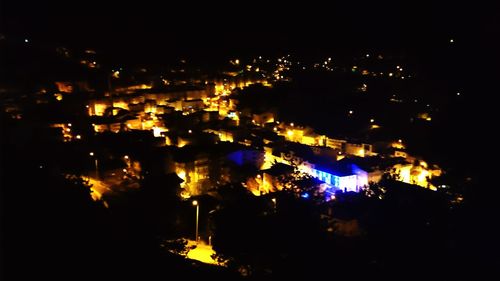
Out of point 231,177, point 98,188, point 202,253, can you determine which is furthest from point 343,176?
point 98,188

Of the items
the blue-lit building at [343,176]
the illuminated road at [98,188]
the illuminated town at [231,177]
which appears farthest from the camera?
the blue-lit building at [343,176]

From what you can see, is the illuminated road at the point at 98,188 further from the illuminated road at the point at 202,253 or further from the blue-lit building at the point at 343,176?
the blue-lit building at the point at 343,176

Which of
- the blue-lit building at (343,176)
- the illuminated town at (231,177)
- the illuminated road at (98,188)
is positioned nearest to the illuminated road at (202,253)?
the illuminated town at (231,177)

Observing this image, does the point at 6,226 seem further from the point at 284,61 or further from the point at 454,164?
the point at 284,61

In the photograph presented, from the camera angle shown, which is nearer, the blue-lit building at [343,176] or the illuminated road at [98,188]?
the illuminated road at [98,188]

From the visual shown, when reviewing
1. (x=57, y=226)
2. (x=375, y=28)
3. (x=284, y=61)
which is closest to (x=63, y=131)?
(x=57, y=226)

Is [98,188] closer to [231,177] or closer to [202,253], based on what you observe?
[231,177]

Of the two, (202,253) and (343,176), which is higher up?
(343,176)

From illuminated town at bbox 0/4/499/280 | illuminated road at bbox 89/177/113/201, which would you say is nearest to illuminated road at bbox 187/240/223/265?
illuminated town at bbox 0/4/499/280
